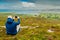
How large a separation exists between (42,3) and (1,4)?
159 cm

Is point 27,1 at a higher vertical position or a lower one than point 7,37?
higher

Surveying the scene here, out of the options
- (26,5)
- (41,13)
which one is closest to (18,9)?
(26,5)

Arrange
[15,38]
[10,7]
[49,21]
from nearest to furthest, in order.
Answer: [15,38]
[49,21]
[10,7]

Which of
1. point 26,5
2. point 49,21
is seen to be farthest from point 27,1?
point 49,21

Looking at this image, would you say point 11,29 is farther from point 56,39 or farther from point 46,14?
point 46,14

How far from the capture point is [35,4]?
8.05 metres

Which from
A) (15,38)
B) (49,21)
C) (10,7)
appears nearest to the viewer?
(15,38)

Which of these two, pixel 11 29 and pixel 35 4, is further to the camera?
pixel 35 4

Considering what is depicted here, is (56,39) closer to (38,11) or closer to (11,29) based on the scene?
(11,29)

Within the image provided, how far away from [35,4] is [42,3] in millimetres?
277

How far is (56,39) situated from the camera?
4.82 metres

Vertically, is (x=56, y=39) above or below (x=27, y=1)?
below

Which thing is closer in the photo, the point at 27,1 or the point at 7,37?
Answer: the point at 7,37

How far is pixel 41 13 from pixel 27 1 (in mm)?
733
